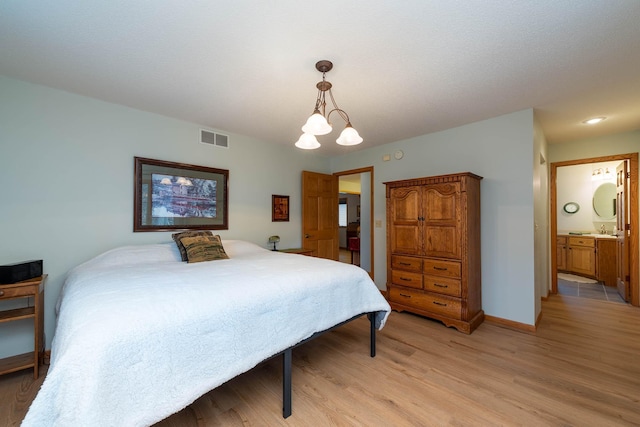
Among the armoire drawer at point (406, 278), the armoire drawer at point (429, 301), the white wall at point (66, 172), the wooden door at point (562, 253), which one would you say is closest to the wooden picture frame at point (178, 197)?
the white wall at point (66, 172)

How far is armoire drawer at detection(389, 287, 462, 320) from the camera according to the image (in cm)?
297

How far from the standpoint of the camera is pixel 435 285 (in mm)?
3135

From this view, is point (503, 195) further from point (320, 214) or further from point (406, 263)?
point (320, 214)

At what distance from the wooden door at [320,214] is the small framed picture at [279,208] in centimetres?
30

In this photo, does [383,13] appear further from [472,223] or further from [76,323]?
[472,223]

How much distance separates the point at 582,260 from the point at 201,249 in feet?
22.8

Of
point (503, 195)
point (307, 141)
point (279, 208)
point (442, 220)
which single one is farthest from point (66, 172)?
point (503, 195)

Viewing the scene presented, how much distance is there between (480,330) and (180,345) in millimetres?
3101

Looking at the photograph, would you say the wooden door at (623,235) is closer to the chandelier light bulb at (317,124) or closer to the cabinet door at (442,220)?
the cabinet door at (442,220)

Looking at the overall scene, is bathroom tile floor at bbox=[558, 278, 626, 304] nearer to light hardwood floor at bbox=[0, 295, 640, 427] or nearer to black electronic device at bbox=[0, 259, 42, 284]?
light hardwood floor at bbox=[0, 295, 640, 427]

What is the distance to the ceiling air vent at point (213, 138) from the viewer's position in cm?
343

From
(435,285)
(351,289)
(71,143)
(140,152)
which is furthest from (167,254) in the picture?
(435,285)

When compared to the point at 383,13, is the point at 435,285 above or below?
below

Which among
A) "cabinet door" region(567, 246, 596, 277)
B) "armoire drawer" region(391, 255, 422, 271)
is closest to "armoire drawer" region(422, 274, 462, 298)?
"armoire drawer" region(391, 255, 422, 271)
